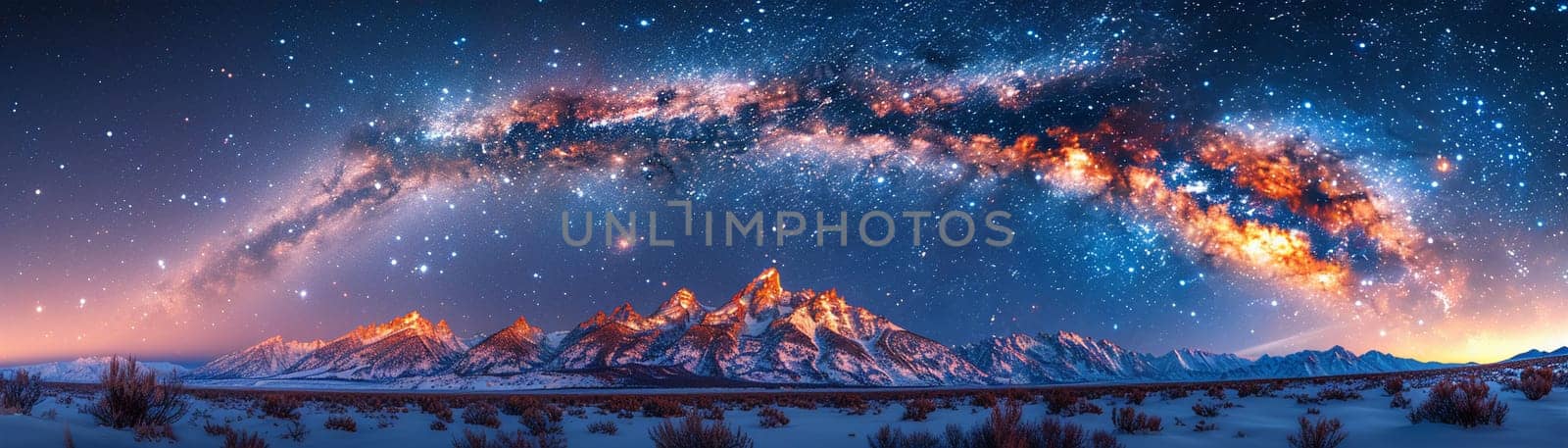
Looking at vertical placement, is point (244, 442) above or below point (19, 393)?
below


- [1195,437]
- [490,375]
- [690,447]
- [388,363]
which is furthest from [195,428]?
[388,363]

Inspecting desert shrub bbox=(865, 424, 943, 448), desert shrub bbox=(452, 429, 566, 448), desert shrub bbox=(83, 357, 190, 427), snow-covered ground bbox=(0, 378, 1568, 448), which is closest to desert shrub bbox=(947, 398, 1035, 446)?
desert shrub bbox=(865, 424, 943, 448)

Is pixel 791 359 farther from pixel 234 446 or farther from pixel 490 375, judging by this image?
pixel 234 446

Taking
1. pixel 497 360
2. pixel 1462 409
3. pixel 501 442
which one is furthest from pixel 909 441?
pixel 497 360

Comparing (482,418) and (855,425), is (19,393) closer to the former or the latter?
(482,418)

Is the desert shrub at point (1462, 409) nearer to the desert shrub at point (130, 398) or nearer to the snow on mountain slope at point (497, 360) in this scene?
the desert shrub at point (130, 398)

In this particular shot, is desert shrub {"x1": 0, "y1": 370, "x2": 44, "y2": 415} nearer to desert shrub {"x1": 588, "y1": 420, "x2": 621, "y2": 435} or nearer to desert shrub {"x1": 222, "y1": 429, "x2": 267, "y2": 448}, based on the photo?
desert shrub {"x1": 222, "y1": 429, "x2": 267, "y2": 448}
